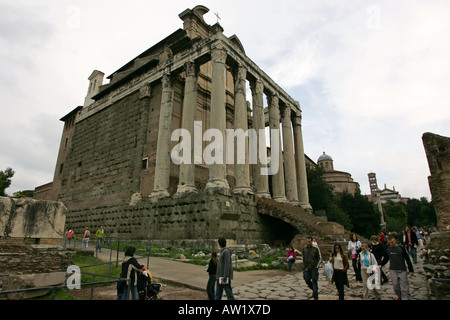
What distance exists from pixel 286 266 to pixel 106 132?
65.2ft

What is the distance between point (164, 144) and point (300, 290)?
44.2 feet

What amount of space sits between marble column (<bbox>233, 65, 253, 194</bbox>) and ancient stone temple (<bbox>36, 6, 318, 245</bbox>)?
0.06 m

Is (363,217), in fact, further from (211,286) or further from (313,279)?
(211,286)

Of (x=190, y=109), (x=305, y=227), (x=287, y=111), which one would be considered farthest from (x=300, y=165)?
(x=190, y=109)

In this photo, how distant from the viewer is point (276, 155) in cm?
2106

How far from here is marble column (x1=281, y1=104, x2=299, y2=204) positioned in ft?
69.3

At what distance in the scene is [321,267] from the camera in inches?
441

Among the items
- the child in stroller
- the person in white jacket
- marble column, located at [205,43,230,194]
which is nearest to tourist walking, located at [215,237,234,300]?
the child in stroller

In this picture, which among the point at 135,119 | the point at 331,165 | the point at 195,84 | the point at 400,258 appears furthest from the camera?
the point at 331,165

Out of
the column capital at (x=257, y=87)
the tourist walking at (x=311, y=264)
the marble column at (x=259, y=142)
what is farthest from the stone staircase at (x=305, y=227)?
the column capital at (x=257, y=87)

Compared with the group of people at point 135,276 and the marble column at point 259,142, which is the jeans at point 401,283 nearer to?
the group of people at point 135,276
